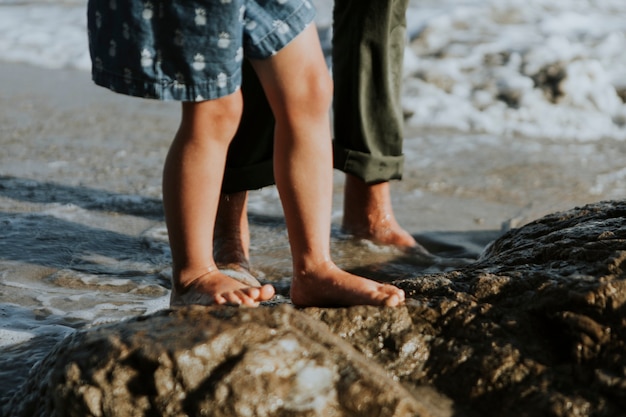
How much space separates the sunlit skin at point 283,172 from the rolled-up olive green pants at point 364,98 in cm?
82

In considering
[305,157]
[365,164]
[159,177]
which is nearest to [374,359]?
[305,157]

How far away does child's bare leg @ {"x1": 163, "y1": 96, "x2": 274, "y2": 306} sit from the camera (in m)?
2.36

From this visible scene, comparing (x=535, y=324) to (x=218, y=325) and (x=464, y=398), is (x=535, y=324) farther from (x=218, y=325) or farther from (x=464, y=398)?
(x=218, y=325)


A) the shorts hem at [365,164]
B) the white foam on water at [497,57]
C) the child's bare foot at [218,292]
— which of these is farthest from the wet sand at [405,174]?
the child's bare foot at [218,292]

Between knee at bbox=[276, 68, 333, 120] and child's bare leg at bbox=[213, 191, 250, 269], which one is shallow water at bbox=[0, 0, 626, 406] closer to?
child's bare leg at bbox=[213, 191, 250, 269]

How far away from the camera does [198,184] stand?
2373mm

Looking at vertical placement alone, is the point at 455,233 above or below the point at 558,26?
below

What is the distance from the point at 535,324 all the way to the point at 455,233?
1831 mm

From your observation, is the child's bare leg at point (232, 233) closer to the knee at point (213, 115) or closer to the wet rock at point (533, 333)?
the knee at point (213, 115)

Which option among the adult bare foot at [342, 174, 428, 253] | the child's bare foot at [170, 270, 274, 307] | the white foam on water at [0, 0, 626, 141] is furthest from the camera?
the white foam on water at [0, 0, 626, 141]

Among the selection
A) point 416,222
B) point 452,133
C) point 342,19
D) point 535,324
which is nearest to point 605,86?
point 452,133

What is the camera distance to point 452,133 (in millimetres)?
5770

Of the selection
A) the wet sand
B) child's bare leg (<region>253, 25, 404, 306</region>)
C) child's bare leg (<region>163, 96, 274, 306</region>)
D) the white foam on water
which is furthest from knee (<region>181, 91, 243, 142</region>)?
the white foam on water

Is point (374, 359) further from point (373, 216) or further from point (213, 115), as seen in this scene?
point (373, 216)
